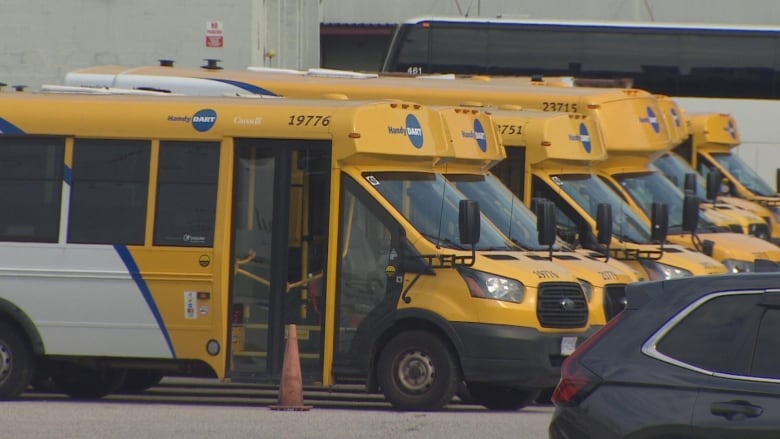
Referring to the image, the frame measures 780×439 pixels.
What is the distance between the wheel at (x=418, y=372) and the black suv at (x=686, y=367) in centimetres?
566

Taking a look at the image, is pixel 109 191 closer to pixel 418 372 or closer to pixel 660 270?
pixel 418 372

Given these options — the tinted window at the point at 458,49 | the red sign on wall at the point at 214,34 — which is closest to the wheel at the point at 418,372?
the red sign on wall at the point at 214,34

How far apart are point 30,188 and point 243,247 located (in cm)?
195

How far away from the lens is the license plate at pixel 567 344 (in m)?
13.3

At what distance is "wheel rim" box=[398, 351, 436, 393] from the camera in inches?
524

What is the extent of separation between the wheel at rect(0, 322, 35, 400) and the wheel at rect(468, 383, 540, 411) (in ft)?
12.4

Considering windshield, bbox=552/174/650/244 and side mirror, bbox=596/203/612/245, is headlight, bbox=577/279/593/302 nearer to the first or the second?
side mirror, bbox=596/203/612/245

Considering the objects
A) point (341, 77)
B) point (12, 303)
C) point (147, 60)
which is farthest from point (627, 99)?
point (147, 60)

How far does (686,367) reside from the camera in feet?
23.6

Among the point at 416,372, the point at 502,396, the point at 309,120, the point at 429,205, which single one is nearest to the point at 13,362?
the point at 309,120

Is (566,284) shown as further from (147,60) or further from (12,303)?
(147,60)

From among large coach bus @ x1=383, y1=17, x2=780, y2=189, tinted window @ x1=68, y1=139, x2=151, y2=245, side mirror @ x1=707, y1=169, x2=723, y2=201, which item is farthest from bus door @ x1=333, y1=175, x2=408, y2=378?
large coach bus @ x1=383, y1=17, x2=780, y2=189

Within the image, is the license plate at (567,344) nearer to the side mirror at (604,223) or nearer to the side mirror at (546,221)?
the side mirror at (546,221)

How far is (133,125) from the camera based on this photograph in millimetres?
Answer: 14109
